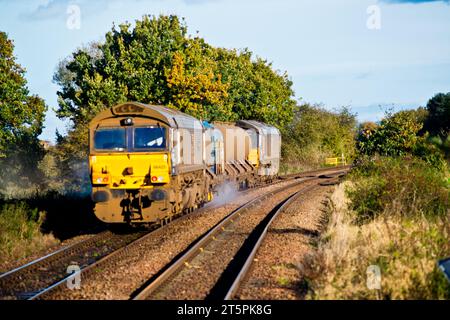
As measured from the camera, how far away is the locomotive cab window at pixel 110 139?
14203 mm

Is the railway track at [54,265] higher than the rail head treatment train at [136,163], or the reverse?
the rail head treatment train at [136,163]

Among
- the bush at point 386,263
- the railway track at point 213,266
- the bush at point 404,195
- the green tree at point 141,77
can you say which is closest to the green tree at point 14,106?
the green tree at point 141,77

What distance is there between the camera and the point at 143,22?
31.5 m

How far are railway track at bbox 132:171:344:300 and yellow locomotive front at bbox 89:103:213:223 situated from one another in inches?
71.4

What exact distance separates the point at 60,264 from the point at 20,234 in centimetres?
279

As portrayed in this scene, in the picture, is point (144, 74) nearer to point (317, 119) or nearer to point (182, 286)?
point (182, 286)

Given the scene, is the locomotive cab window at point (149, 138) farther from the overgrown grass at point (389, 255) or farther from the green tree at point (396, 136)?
the green tree at point (396, 136)

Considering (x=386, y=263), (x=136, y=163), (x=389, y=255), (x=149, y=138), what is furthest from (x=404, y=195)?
(x=136, y=163)

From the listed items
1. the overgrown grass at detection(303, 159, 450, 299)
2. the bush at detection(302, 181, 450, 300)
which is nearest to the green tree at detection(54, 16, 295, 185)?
the overgrown grass at detection(303, 159, 450, 299)

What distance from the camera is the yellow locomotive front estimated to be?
14.0m

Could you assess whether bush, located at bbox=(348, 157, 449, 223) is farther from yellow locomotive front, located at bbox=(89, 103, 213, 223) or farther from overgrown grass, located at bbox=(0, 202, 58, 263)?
overgrown grass, located at bbox=(0, 202, 58, 263)

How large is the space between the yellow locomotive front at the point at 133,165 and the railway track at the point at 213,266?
1.81 meters
